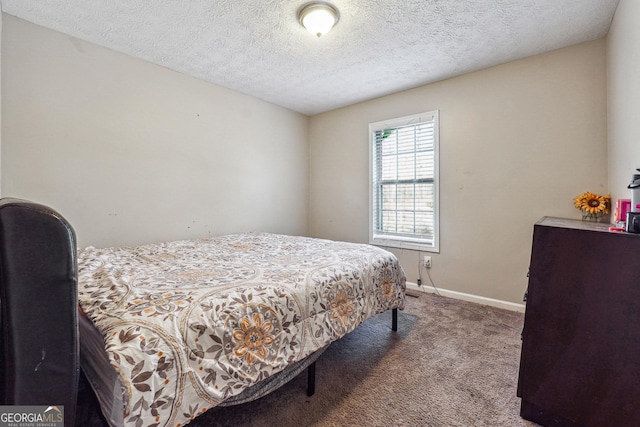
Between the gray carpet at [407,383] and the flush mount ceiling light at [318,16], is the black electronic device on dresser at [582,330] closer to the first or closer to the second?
the gray carpet at [407,383]

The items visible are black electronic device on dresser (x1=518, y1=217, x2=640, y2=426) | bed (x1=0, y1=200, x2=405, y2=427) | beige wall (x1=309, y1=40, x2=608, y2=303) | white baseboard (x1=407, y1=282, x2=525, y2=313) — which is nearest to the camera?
bed (x1=0, y1=200, x2=405, y2=427)

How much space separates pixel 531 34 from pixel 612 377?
7.93ft

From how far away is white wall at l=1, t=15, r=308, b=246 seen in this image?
2.08 m

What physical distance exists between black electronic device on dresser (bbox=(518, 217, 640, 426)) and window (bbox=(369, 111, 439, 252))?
1.84 metres

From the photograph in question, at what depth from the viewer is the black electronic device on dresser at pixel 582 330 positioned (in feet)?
3.75

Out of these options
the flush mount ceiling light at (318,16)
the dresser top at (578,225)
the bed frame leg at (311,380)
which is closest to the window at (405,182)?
the dresser top at (578,225)

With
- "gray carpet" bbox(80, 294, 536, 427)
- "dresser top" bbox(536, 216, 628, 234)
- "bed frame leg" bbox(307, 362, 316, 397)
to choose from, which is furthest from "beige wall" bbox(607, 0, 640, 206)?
"bed frame leg" bbox(307, 362, 316, 397)

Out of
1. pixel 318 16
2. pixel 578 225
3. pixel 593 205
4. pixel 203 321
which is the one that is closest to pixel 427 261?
pixel 593 205

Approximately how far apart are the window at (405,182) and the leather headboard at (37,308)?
313 cm

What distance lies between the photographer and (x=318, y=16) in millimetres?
1890

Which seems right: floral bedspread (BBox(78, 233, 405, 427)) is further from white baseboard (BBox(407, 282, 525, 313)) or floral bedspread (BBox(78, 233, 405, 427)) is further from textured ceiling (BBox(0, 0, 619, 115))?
textured ceiling (BBox(0, 0, 619, 115))

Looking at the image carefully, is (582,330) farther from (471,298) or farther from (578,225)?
(471,298)

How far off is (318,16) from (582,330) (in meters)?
2.31

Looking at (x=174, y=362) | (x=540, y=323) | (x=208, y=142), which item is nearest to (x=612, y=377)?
(x=540, y=323)
